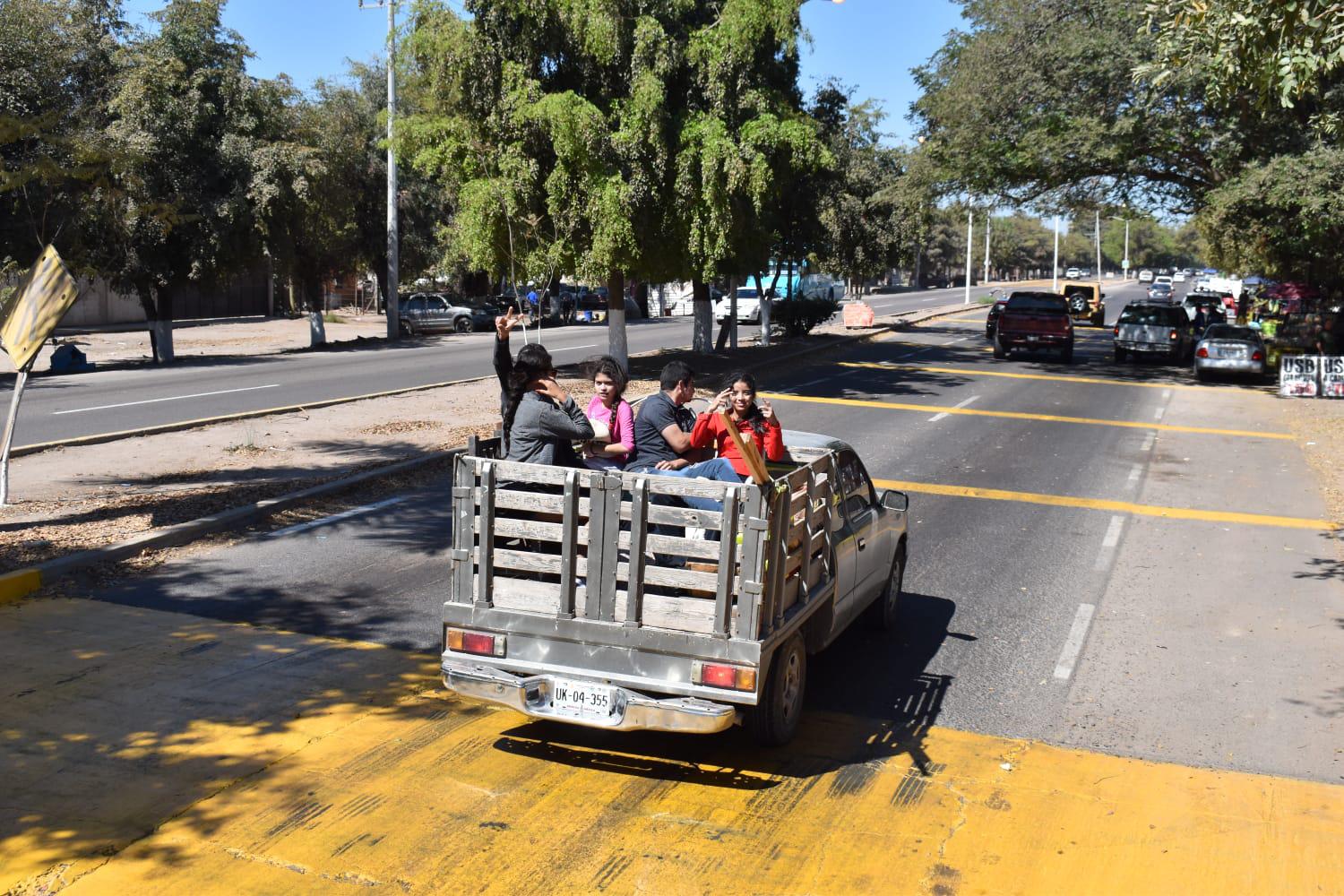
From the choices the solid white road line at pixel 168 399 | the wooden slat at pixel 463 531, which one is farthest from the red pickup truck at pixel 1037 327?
the wooden slat at pixel 463 531

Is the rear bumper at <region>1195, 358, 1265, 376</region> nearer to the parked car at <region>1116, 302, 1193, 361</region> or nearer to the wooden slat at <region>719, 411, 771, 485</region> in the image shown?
the parked car at <region>1116, 302, 1193, 361</region>

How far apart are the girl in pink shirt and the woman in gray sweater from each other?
165 millimetres

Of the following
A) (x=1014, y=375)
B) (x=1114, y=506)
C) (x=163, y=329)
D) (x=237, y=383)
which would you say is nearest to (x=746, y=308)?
(x=1014, y=375)

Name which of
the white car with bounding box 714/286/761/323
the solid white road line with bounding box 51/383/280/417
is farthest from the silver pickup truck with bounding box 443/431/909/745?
the white car with bounding box 714/286/761/323

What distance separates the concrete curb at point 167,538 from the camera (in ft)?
27.9

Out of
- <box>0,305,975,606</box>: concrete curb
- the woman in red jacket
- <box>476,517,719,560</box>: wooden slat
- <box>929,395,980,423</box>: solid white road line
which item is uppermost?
the woman in red jacket

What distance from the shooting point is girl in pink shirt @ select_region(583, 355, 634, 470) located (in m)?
7.34

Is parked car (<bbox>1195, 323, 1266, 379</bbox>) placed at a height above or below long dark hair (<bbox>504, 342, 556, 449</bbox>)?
below

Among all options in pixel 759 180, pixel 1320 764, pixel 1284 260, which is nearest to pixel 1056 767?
pixel 1320 764

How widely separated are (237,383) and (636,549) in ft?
67.4

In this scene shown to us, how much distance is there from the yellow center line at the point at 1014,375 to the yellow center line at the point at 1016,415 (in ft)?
22.3

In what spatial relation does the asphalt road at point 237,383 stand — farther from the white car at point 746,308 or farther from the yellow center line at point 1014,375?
the white car at point 746,308

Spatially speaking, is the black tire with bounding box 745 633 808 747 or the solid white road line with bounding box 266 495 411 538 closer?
the black tire with bounding box 745 633 808 747

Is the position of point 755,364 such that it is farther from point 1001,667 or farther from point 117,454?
point 1001,667
